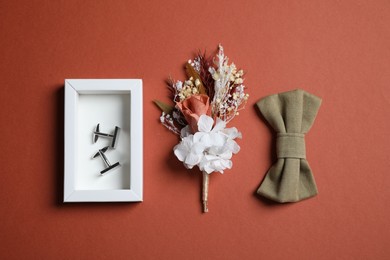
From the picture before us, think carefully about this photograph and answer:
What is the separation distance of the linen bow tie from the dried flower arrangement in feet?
0.46

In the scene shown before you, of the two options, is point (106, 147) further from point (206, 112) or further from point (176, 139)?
point (206, 112)

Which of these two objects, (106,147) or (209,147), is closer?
(209,147)

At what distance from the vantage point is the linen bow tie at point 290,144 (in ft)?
5.46

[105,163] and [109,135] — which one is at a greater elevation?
[109,135]

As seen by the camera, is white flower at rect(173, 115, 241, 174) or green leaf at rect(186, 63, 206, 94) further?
green leaf at rect(186, 63, 206, 94)

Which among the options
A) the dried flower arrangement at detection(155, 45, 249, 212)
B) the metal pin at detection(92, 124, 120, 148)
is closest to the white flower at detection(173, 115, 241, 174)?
the dried flower arrangement at detection(155, 45, 249, 212)

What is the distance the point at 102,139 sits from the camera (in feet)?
5.62

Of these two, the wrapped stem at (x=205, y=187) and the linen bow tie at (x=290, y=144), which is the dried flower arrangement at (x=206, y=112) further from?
the linen bow tie at (x=290, y=144)

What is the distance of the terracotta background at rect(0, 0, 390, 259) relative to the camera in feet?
5.59

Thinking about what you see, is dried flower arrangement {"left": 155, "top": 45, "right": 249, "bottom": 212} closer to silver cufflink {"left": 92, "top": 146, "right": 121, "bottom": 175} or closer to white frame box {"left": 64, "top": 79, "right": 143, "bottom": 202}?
white frame box {"left": 64, "top": 79, "right": 143, "bottom": 202}

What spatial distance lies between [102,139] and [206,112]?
0.44 meters

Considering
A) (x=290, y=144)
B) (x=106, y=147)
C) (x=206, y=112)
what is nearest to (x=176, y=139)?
(x=206, y=112)

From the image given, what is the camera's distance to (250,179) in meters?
1.72

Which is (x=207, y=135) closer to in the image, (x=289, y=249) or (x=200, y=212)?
(x=200, y=212)
